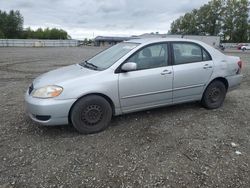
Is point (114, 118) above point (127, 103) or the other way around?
the other way around

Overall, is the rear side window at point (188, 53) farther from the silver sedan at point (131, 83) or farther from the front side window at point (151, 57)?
the front side window at point (151, 57)

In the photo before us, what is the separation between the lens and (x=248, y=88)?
6613 millimetres

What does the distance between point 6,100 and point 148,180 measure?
4.42 metres

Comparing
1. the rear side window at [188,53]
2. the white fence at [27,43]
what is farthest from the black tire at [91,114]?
the white fence at [27,43]

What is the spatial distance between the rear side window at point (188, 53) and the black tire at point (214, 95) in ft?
2.02

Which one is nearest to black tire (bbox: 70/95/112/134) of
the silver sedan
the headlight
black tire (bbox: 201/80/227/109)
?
the silver sedan

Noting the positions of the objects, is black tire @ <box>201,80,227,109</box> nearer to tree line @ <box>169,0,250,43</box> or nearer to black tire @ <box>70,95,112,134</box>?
black tire @ <box>70,95,112,134</box>

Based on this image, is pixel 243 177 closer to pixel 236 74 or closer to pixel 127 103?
pixel 127 103

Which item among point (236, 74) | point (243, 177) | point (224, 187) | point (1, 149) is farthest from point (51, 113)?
point (236, 74)

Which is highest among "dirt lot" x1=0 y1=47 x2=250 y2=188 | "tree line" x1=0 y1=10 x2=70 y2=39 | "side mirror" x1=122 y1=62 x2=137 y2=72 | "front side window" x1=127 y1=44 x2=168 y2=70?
"tree line" x1=0 y1=10 x2=70 y2=39

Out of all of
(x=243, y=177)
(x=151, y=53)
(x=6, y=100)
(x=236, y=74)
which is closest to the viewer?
(x=243, y=177)

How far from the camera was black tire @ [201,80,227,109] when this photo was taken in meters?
4.50

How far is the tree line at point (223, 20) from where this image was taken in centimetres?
6519

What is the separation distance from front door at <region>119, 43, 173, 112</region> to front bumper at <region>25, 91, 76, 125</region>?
3.14ft
